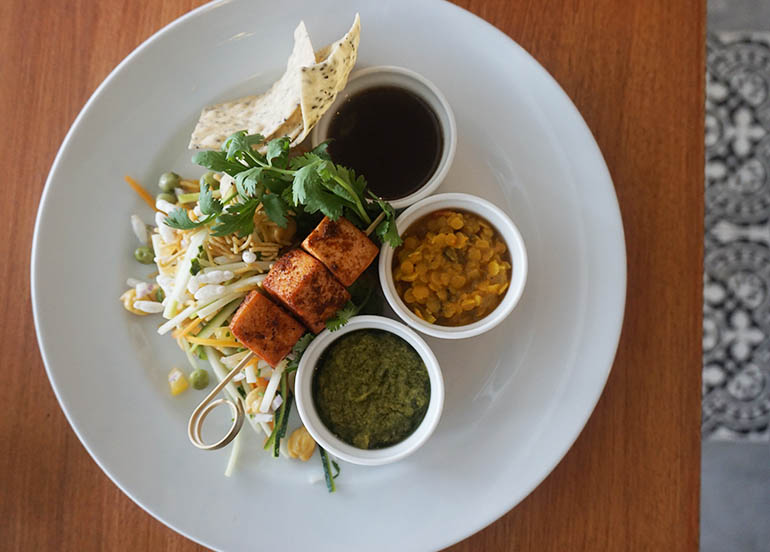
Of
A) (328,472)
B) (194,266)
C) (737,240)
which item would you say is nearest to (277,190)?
(194,266)

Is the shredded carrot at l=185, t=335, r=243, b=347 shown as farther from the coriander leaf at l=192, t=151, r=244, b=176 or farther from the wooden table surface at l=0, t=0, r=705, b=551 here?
the wooden table surface at l=0, t=0, r=705, b=551

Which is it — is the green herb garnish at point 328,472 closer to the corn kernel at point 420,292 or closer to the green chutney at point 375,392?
the green chutney at point 375,392

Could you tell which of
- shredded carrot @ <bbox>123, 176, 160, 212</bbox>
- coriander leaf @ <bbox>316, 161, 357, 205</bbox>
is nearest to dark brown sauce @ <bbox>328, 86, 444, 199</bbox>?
coriander leaf @ <bbox>316, 161, 357, 205</bbox>

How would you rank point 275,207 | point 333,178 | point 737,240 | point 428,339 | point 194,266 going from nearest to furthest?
1. point 333,178
2. point 275,207
3. point 194,266
4. point 428,339
5. point 737,240

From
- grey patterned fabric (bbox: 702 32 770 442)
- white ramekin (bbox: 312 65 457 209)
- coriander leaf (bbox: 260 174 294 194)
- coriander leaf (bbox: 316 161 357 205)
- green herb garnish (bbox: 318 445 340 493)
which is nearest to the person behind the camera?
coriander leaf (bbox: 316 161 357 205)

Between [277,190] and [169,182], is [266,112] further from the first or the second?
[169,182]

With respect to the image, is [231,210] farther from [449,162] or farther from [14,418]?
[14,418]

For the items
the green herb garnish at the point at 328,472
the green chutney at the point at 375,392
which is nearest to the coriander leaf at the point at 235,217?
the green chutney at the point at 375,392
